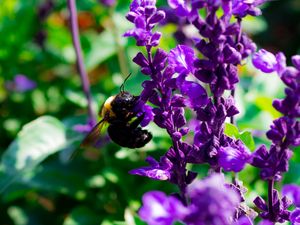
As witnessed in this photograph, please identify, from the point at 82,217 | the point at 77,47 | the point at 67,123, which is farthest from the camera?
the point at 67,123

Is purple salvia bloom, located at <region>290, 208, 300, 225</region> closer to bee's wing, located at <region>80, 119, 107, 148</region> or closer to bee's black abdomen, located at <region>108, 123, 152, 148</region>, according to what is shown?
bee's black abdomen, located at <region>108, 123, 152, 148</region>

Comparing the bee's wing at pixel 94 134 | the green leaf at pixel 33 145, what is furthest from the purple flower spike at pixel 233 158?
the green leaf at pixel 33 145

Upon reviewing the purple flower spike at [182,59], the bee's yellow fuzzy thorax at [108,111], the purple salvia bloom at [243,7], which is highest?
the purple salvia bloom at [243,7]

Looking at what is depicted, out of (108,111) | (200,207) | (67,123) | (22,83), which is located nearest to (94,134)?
(108,111)

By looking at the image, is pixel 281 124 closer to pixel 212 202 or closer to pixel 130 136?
pixel 212 202

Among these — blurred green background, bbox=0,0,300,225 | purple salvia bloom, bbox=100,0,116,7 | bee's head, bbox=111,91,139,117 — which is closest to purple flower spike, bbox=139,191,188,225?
bee's head, bbox=111,91,139,117

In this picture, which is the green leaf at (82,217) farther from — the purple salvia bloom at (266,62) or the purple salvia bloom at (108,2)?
the purple salvia bloom at (266,62)
